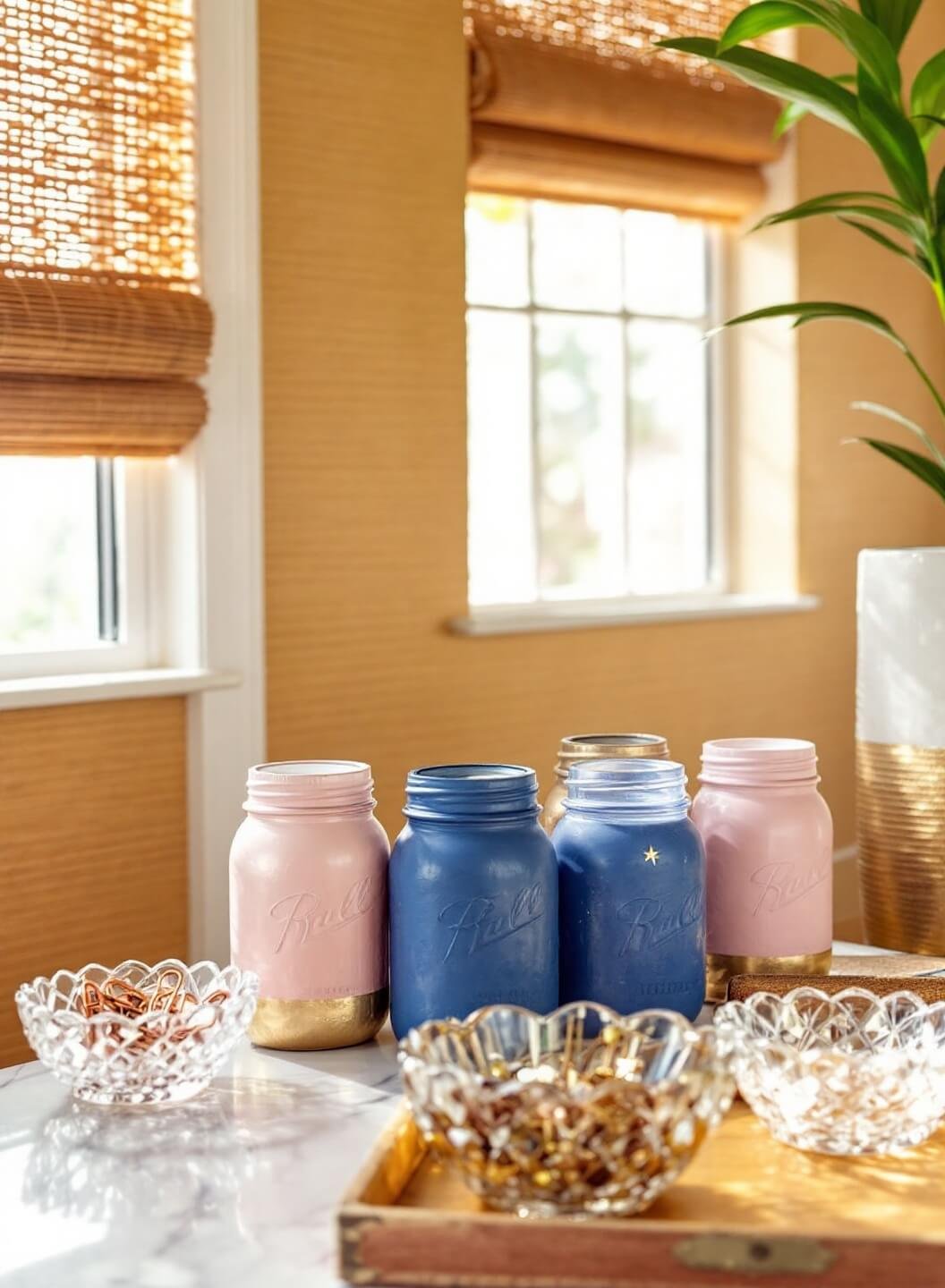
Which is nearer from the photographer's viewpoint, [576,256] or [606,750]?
[606,750]

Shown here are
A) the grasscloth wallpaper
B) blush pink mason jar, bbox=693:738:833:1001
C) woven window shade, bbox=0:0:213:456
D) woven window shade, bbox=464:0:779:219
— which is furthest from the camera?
woven window shade, bbox=464:0:779:219

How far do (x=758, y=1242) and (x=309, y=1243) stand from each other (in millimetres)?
260

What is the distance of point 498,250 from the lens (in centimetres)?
329

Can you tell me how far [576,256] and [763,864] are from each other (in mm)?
2356

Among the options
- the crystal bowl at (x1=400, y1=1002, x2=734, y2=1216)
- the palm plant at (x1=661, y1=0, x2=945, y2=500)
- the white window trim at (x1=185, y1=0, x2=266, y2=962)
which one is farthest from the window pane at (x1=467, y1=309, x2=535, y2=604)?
the crystal bowl at (x1=400, y1=1002, x2=734, y2=1216)

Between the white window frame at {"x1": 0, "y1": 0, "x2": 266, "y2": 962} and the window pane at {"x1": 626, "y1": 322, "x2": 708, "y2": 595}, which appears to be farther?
the window pane at {"x1": 626, "y1": 322, "x2": 708, "y2": 595}

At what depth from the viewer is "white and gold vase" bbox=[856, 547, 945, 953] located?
1646 mm

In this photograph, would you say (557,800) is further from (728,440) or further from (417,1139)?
(728,440)

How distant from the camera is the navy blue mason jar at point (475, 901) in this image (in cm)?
116

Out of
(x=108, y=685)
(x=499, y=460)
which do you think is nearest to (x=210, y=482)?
(x=108, y=685)

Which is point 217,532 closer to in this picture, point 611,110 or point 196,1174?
point 611,110

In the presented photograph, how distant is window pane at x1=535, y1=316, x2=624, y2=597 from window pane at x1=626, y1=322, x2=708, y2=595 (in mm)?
59

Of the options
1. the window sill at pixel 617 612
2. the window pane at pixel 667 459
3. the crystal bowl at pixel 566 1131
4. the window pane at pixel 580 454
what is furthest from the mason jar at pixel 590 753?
the window pane at pixel 667 459

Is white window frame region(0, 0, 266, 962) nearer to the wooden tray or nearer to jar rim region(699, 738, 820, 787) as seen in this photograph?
jar rim region(699, 738, 820, 787)
